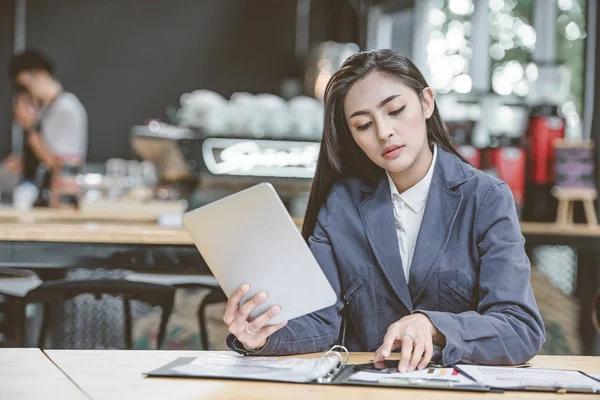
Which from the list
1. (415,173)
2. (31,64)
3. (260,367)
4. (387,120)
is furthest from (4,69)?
(260,367)

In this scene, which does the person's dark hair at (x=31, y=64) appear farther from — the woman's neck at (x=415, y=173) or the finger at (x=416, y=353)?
the finger at (x=416, y=353)

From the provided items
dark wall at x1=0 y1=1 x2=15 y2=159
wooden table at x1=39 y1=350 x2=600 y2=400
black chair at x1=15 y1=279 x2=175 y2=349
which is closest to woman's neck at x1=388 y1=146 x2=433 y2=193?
wooden table at x1=39 y1=350 x2=600 y2=400

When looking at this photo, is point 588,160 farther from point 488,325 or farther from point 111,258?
point 488,325

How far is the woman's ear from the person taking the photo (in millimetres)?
1894

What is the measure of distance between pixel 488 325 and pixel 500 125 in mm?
3513

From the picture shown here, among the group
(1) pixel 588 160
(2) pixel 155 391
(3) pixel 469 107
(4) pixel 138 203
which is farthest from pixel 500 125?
(2) pixel 155 391

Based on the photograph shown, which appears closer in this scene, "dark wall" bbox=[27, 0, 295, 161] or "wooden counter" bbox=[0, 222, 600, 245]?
"wooden counter" bbox=[0, 222, 600, 245]

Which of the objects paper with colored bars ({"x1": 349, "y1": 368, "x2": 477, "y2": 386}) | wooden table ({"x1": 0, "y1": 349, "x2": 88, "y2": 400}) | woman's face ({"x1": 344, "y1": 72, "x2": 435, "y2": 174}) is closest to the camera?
wooden table ({"x1": 0, "y1": 349, "x2": 88, "y2": 400})

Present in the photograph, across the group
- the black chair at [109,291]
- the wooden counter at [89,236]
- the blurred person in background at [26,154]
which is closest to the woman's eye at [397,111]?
the wooden counter at [89,236]

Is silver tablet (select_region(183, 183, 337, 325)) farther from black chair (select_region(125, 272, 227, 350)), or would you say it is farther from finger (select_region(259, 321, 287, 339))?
black chair (select_region(125, 272, 227, 350))

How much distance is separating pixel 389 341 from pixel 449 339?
136 millimetres

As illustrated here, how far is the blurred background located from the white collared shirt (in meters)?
1.27

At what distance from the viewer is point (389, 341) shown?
1447 millimetres

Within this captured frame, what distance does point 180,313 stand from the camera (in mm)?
3654
